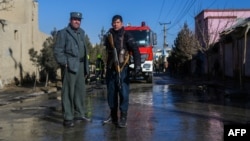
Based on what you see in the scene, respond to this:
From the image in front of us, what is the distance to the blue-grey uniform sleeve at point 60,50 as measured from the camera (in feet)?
29.4

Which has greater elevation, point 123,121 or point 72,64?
point 72,64

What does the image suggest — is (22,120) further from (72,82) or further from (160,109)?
(160,109)

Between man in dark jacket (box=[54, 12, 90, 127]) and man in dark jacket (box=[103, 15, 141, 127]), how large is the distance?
61 cm

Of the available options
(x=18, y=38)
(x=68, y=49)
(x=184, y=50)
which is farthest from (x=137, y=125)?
(x=184, y=50)

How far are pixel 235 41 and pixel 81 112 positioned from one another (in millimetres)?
24435

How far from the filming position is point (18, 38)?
29328mm

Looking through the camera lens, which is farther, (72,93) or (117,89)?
(72,93)

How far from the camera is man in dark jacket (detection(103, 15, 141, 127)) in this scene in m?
8.74

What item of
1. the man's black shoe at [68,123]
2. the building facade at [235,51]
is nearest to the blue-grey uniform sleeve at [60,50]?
the man's black shoe at [68,123]

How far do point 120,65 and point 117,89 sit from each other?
0.47m

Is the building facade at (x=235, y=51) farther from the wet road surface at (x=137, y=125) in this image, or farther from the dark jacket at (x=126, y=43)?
the dark jacket at (x=126, y=43)

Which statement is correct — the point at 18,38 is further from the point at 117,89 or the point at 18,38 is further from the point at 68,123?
the point at 117,89

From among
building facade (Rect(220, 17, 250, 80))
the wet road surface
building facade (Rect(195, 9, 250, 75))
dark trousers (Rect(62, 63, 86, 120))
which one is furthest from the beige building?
building facade (Rect(195, 9, 250, 75))

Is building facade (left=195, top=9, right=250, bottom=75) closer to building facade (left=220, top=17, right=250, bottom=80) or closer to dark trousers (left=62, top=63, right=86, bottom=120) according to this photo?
building facade (left=220, top=17, right=250, bottom=80)
